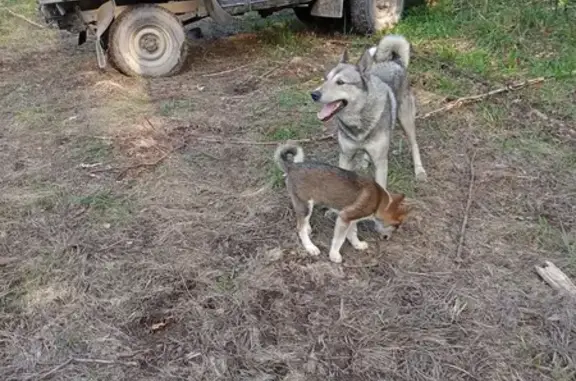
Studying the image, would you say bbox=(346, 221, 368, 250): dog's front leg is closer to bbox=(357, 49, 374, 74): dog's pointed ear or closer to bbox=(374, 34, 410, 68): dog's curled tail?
bbox=(357, 49, 374, 74): dog's pointed ear

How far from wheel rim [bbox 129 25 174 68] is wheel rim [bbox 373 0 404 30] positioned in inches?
110

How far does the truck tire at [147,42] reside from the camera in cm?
646

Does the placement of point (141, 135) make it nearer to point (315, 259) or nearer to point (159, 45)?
point (159, 45)

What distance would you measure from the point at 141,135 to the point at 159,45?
71.3 inches

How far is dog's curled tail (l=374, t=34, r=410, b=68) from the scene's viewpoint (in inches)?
169

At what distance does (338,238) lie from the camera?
3463mm

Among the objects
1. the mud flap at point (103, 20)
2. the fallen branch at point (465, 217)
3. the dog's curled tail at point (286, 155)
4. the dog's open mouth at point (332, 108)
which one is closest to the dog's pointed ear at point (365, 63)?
the dog's open mouth at point (332, 108)

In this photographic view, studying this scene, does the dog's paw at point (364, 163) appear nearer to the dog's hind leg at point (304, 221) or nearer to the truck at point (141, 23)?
the dog's hind leg at point (304, 221)

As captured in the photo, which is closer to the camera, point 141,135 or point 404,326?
point 404,326

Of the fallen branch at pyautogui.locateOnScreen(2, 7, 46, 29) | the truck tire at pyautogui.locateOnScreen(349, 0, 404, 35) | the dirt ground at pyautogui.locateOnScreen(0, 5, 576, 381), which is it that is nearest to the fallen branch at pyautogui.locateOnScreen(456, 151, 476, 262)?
the dirt ground at pyautogui.locateOnScreen(0, 5, 576, 381)

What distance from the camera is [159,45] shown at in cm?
661

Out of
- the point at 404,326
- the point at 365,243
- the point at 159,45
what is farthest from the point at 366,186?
the point at 159,45

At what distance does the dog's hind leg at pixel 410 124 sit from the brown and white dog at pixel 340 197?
100 cm

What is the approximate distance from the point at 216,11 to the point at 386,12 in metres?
2.53
